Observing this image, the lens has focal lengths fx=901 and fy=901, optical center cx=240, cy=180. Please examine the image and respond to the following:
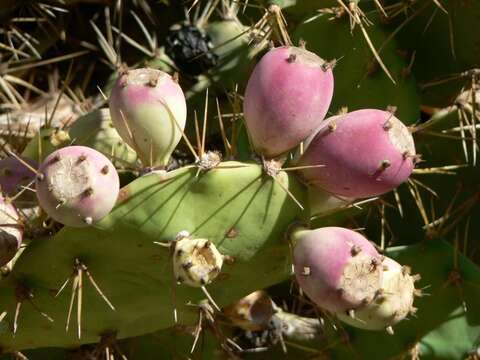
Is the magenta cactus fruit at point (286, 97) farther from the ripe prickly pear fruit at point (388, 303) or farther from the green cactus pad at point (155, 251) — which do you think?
the ripe prickly pear fruit at point (388, 303)

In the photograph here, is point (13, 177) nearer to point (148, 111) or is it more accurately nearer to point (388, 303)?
point (148, 111)

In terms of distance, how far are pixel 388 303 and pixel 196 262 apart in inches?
11.1

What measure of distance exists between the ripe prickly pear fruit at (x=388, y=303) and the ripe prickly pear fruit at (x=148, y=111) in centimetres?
40

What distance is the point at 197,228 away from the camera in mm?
1384

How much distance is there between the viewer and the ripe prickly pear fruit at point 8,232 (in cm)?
146

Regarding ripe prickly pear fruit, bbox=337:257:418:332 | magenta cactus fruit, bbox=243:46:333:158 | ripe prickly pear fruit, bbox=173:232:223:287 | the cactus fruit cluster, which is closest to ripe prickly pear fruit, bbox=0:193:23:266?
the cactus fruit cluster

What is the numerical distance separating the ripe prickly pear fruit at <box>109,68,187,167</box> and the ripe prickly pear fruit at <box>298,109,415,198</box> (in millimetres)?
229

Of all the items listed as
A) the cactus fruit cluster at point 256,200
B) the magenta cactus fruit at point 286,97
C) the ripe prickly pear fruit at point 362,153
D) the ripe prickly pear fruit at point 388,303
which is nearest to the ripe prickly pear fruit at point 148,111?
the cactus fruit cluster at point 256,200

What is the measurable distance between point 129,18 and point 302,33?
2.71ft

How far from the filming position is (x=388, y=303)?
129 cm

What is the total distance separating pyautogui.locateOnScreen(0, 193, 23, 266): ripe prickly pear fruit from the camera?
4.79 ft

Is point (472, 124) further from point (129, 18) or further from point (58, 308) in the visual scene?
point (129, 18)

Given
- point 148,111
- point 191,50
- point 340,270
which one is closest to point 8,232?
point 148,111

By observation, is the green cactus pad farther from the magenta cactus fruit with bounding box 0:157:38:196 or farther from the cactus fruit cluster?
the magenta cactus fruit with bounding box 0:157:38:196
